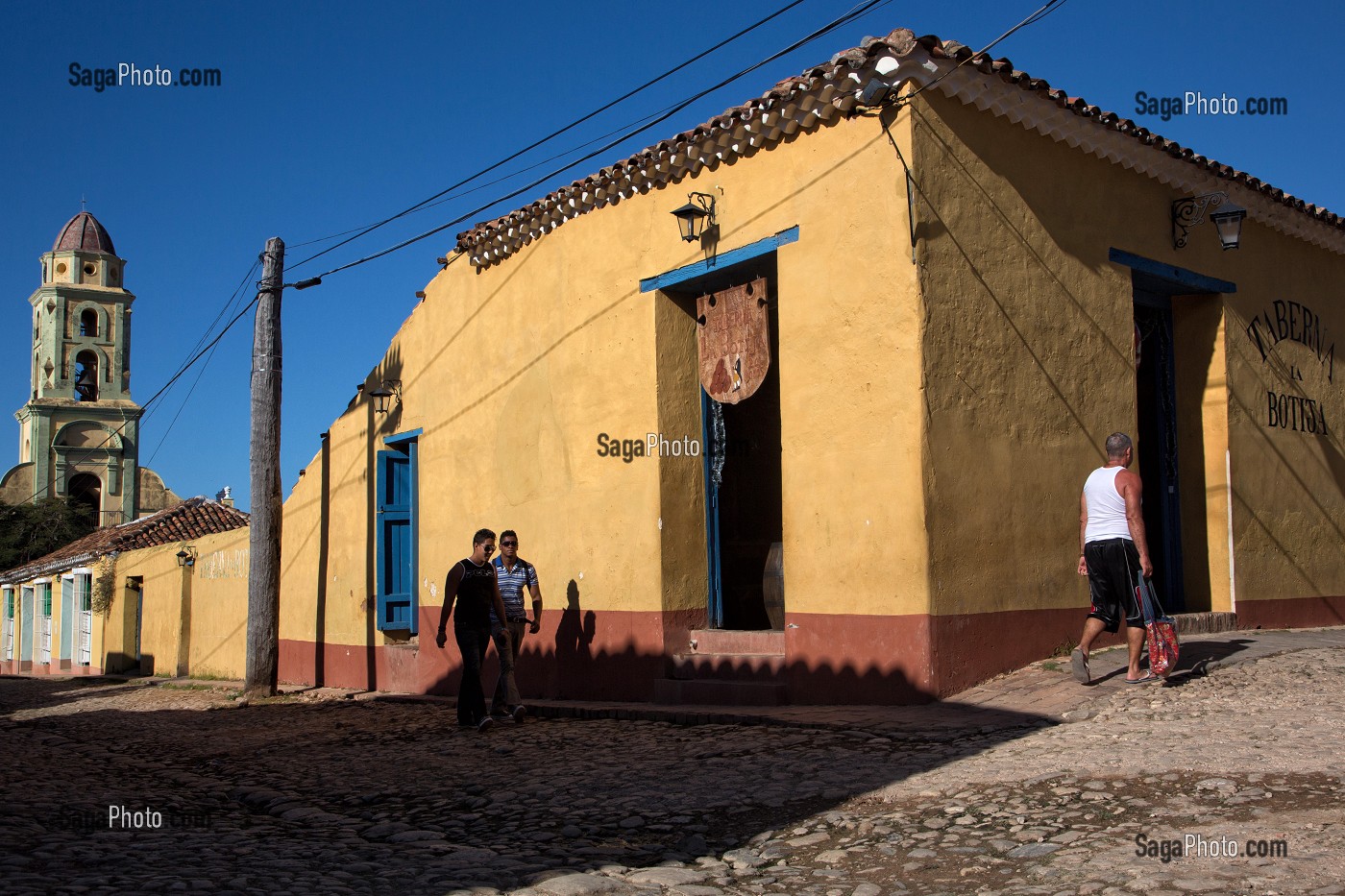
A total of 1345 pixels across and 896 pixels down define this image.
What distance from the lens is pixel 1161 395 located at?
1051 centimetres

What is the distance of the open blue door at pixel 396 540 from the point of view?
45.8 ft

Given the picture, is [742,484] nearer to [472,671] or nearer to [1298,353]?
[472,671]

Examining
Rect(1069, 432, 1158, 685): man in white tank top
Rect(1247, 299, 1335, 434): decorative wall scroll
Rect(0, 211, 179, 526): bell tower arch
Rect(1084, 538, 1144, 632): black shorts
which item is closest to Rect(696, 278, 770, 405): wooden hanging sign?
Rect(1069, 432, 1158, 685): man in white tank top

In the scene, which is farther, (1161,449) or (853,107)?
(1161,449)

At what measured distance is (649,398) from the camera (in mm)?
9922

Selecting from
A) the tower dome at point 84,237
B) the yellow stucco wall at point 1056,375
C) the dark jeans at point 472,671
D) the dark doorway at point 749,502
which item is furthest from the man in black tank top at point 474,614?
the tower dome at point 84,237

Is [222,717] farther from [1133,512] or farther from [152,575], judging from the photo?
[152,575]

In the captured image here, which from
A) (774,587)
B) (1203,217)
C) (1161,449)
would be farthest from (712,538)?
(1203,217)

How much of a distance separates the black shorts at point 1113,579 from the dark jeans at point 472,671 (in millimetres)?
4493

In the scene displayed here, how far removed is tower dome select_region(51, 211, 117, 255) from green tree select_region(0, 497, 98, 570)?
29.7 feet

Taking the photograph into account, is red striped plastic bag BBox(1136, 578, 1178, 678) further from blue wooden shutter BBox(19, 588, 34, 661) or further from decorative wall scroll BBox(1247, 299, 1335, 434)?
blue wooden shutter BBox(19, 588, 34, 661)

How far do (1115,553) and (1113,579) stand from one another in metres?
0.16

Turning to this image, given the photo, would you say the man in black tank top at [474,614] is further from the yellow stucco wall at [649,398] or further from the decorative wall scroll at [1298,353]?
the decorative wall scroll at [1298,353]

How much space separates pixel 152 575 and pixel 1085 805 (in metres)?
22.6
